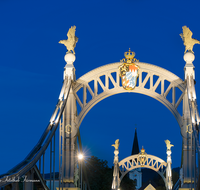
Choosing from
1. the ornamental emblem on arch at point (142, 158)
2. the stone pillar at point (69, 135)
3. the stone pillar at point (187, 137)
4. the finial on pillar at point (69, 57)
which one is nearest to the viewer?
the stone pillar at point (187, 137)

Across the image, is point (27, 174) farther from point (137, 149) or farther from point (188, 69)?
point (137, 149)

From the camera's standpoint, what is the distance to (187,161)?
14.7 m

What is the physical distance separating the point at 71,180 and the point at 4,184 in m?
6.93

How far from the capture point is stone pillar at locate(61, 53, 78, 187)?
15070 millimetres

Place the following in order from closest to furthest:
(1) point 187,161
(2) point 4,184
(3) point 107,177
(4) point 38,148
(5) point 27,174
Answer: (2) point 4,184 < (5) point 27,174 < (4) point 38,148 < (1) point 187,161 < (3) point 107,177

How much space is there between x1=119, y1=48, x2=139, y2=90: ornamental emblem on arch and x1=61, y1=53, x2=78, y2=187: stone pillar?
1686mm

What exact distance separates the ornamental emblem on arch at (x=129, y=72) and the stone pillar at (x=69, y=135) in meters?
1.69

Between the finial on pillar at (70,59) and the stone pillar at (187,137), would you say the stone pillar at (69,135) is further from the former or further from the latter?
the stone pillar at (187,137)

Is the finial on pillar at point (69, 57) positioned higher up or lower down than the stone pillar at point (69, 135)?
higher up

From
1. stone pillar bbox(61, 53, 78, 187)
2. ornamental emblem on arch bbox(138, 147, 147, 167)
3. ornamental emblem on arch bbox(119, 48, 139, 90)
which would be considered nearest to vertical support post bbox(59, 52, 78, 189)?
stone pillar bbox(61, 53, 78, 187)

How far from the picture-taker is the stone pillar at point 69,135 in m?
15.1

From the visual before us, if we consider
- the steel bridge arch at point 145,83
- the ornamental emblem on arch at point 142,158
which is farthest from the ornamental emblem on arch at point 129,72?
the ornamental emblem on arch at point 142,158

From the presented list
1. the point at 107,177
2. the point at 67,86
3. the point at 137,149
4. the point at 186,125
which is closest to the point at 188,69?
the point at 186,125

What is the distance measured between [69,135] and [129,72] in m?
2.88
